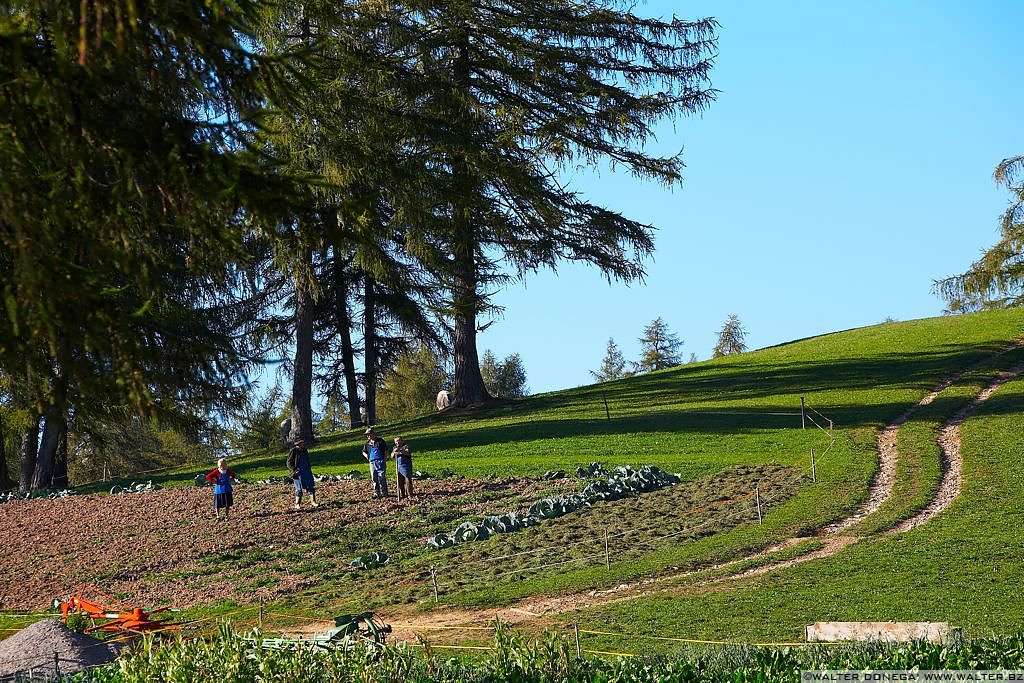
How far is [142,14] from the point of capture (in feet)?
31.0

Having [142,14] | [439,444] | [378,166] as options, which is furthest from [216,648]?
[378,166]

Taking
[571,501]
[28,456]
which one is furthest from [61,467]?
[571,501]

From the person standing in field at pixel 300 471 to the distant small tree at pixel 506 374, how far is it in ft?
163

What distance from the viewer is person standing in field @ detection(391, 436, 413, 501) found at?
23.8 meters

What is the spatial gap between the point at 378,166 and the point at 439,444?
8.55m

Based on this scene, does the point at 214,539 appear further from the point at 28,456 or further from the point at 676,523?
the point at 28,456

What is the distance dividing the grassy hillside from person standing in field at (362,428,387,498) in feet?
1.68

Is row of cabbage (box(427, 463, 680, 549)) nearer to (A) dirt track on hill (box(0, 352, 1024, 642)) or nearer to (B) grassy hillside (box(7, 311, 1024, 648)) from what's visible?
(B) grassy hillside (box(7, 311, 1024, 648))

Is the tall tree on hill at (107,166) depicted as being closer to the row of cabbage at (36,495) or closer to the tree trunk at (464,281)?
the row of cabbage at (36,495)

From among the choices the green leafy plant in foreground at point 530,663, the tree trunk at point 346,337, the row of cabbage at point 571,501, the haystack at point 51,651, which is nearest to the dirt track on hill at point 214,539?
the row of cabbage at point 571,501

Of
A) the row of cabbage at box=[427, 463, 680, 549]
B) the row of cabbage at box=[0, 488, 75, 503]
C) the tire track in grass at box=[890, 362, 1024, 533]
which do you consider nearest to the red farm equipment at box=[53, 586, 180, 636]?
the row of cabbage at box=[427, 463, 680, 549]

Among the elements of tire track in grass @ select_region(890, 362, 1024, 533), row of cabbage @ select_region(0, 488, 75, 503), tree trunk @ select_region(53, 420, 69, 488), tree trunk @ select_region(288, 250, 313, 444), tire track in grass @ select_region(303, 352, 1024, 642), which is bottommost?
tire track in grass @ select_region(303, 352, 1024, 642)

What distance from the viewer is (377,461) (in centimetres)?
2433

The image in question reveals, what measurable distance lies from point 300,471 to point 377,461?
1790mm
